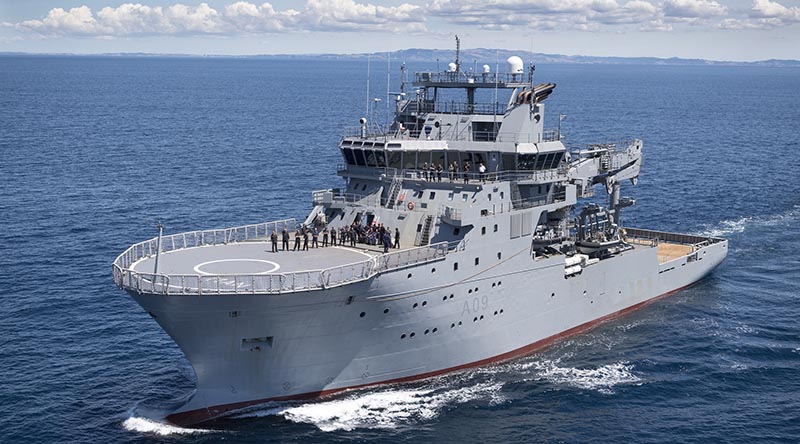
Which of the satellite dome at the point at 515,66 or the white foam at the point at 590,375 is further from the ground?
the satellite dome at the point at 515,66

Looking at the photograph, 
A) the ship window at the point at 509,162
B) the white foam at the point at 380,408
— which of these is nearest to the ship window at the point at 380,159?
the ship window at the point at 509,162

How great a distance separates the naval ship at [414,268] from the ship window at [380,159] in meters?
0.11

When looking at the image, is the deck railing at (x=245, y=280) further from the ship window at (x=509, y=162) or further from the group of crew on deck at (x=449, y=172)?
the ship window at (x=509, y=162)

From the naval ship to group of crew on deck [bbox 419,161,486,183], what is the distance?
0.11 meters

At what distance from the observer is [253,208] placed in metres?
69.9

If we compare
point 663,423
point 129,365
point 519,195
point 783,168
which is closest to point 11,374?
point 129,365

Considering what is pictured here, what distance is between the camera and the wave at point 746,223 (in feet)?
224

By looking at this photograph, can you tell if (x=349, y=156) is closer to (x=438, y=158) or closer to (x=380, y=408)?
(x=438, y=158)

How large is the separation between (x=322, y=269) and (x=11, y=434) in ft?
44.5

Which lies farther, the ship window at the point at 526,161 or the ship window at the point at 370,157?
the ship window at the point at 526,161

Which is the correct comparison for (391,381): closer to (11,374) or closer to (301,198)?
(11,374)

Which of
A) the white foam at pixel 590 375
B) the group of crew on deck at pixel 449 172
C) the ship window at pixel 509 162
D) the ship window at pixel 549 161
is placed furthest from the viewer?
the ship window at pixel 549 161

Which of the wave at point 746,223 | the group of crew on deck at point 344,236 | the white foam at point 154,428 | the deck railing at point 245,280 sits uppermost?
the group of crew on deck at point 344,236

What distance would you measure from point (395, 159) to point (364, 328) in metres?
10.2
